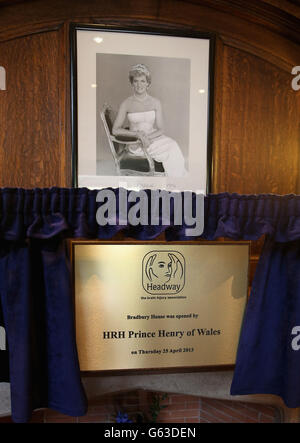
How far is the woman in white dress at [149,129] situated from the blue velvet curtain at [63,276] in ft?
1.06

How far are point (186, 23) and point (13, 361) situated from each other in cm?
141

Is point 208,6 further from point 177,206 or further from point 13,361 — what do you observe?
point 13,361

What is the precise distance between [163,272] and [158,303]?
0.12 metres

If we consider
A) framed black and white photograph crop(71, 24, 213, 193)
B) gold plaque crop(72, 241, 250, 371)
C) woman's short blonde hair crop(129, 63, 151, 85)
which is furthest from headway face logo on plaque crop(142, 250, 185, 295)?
woman's short blonde hair crop(129, 63, 151, 85)

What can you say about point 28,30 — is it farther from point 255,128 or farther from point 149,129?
point 255,128

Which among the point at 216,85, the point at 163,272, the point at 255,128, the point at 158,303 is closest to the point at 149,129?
the point at 216,85

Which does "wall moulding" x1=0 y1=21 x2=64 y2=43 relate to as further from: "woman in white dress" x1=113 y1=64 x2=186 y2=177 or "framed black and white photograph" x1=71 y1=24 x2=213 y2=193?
"woman in white dress" x1=113 y1=64 x2=186 y2=177

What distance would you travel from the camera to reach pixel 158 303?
2.81 feet

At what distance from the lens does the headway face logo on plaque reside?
0.85 meters

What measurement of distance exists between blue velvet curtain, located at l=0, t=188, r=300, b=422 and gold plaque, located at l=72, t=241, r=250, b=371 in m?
0.09

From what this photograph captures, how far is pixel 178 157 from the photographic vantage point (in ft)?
3.22

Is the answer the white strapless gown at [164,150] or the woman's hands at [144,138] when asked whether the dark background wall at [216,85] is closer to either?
the white strapless gown at [164,150]

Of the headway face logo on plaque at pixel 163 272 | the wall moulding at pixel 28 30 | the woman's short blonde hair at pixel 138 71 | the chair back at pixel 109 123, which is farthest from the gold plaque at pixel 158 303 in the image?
the wall moulding at pixel 28 30

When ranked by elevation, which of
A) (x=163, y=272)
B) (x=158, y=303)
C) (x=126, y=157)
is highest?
(x=126, y=157)
